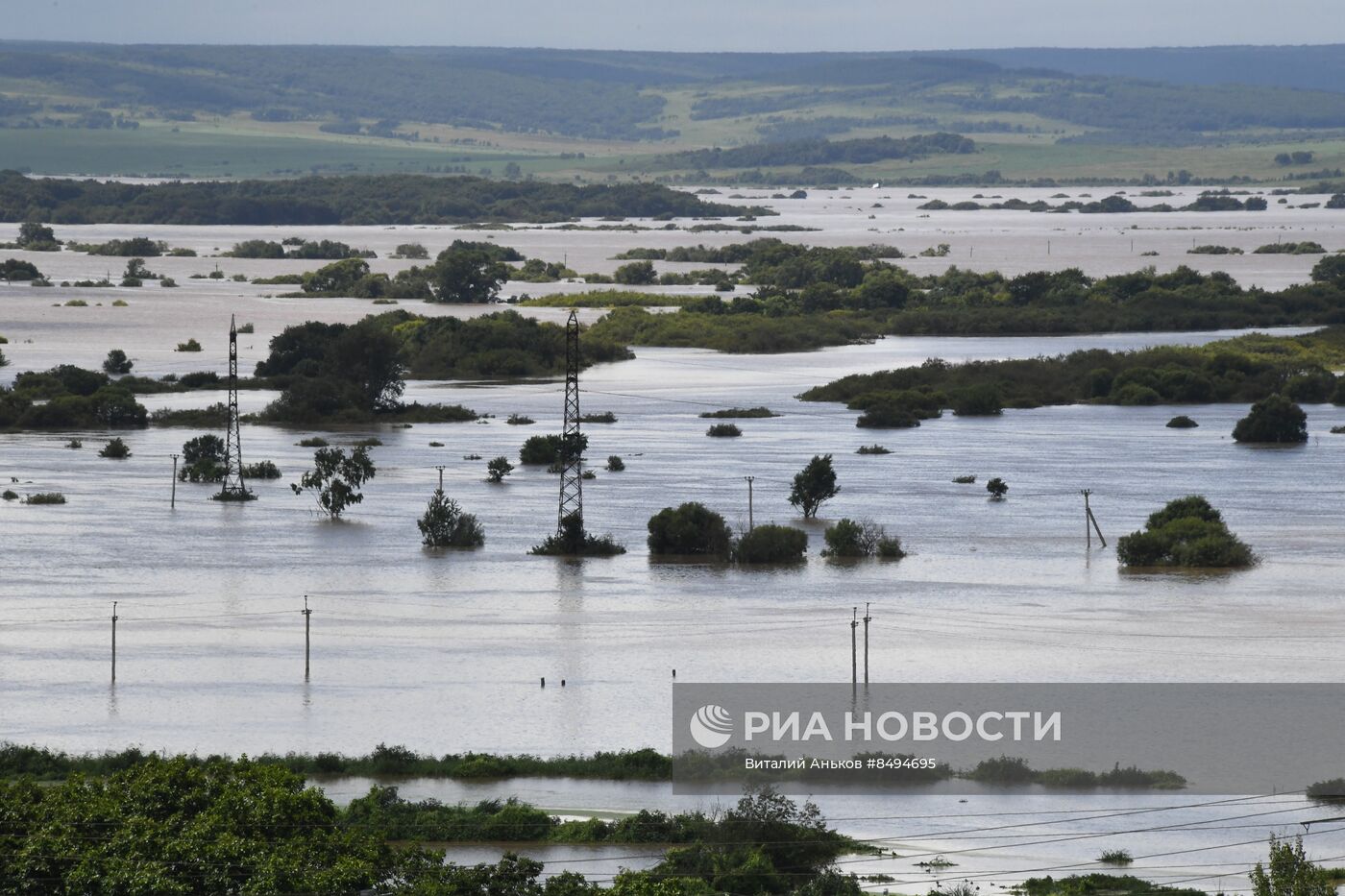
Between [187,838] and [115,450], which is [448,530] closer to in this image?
[115,450]

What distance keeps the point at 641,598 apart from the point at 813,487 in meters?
7.06

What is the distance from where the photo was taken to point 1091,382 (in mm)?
54219

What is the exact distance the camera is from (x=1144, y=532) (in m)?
31.7

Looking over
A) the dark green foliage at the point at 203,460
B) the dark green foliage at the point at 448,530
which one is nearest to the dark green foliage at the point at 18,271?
the dark green foliage at the point at 203,460

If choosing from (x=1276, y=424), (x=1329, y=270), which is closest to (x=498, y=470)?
(x=1276, y=424)

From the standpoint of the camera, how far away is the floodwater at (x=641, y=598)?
2097cm

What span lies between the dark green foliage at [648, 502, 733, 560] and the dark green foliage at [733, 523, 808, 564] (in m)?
0.26

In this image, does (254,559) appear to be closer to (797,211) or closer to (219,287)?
(219,287)

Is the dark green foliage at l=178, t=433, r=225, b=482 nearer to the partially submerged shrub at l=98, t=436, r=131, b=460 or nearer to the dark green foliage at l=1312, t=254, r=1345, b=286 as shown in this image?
the partially submerged shrub at l=98, t=436, r=131, b=460

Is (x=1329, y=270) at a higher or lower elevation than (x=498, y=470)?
higher

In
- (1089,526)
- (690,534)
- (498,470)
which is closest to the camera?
(690,534)

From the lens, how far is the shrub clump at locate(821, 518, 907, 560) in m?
31.7

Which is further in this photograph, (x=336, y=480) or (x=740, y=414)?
(x=740, y=414)

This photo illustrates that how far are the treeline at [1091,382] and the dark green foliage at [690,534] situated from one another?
18.1 m
